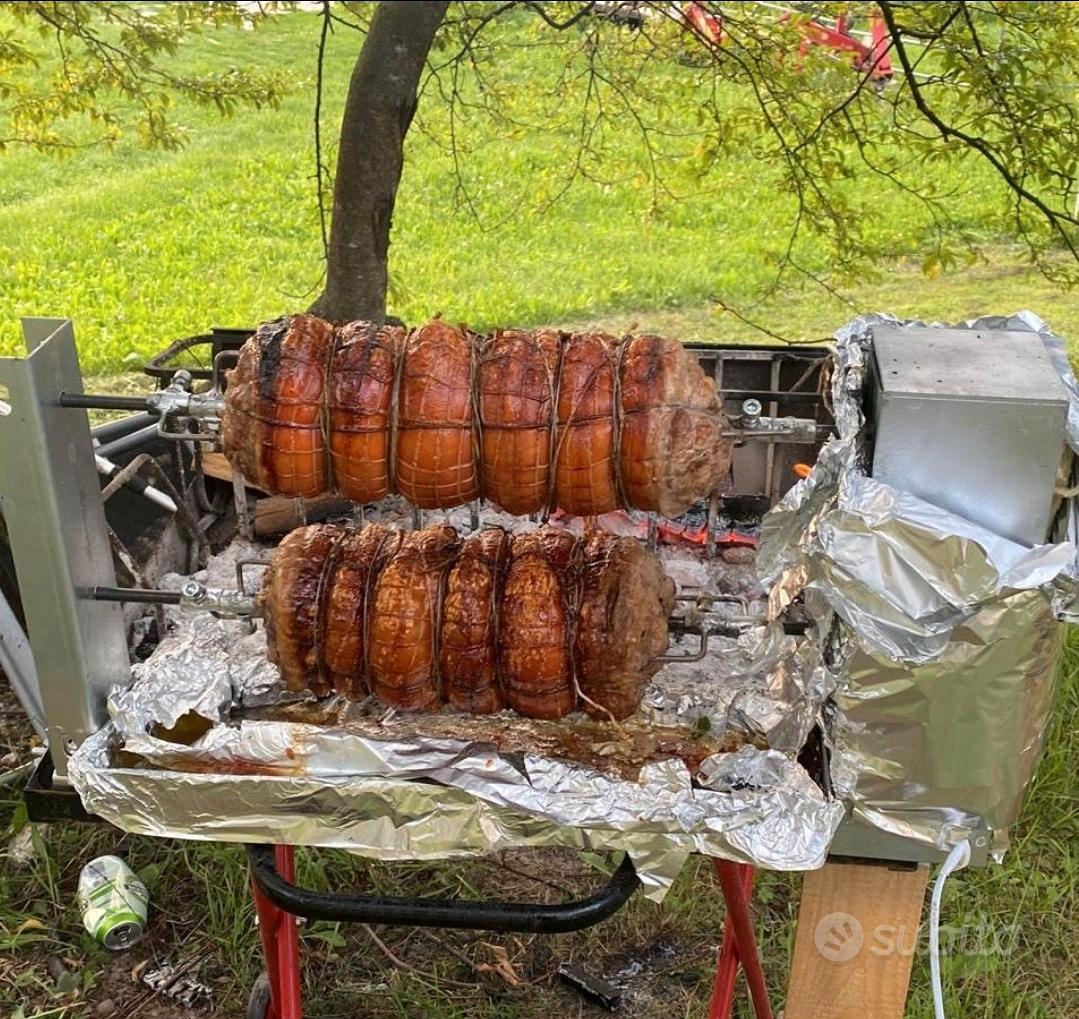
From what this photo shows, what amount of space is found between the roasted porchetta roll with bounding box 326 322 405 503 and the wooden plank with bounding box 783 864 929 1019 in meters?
1.08

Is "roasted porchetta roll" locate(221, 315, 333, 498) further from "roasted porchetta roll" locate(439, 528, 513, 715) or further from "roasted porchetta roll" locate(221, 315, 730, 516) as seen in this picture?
"roasted porchetta roll" locate(439, 528, 513, 715)

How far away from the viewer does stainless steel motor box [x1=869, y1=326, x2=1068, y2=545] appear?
5.21 ft

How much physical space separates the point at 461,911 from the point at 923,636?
85 cm

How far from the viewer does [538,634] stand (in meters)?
1.95

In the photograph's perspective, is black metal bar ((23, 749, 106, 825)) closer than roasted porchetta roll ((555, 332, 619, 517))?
No

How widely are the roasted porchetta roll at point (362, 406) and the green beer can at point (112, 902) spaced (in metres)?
1.86

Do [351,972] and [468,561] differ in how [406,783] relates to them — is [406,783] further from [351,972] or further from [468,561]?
[351,972]

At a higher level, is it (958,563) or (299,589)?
(958,563)

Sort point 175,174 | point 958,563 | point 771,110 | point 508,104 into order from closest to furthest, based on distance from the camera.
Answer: point 958,563
point 771,110
point 508,104
point 175,174

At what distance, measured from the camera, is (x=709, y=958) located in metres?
3.25

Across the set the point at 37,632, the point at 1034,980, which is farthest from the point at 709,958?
the point at 37,632

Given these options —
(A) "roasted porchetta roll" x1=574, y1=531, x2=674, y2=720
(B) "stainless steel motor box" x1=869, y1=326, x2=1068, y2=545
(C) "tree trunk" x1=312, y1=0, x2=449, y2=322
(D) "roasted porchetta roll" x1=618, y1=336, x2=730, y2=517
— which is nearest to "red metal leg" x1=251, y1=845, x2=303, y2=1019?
(A) "roasted porchetta roll" x1=574, y1=531, x2=674, y2=720

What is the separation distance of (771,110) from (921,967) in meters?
3.39

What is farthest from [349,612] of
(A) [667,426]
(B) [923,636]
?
(B) [923,636]
